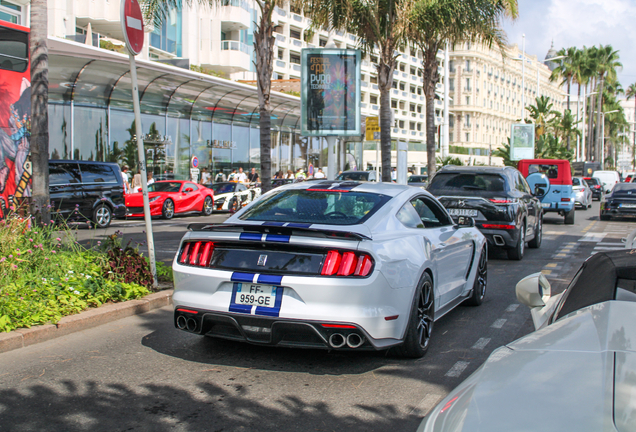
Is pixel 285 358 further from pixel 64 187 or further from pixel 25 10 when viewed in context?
pixel 25 10

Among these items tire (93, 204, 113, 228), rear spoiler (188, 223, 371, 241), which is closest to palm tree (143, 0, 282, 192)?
tire (93, 204, 113, 228)

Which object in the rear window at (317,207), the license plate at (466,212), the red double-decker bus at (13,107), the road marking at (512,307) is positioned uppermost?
the red double-decker bus at (13,107)

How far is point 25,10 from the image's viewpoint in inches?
1056

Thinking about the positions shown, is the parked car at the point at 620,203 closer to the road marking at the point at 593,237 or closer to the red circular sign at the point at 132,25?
the road marking at the point at 593,237

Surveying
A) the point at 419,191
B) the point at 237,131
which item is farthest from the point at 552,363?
the point at 237,131

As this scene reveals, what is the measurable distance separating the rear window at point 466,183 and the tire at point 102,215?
10193 millimetres

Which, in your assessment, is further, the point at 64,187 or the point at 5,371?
the point at 64,187

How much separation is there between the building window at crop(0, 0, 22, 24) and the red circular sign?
67.4 ft

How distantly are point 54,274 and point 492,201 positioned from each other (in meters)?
7.40

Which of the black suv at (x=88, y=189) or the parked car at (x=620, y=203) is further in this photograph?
the parked car at (x=620, y=203)

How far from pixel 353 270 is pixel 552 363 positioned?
89.6 inches

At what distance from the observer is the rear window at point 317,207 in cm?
505

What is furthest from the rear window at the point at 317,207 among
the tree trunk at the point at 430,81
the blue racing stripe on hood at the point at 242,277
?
the tree trunk at the point at 430,81

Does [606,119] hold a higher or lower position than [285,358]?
higher
